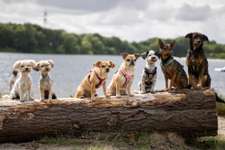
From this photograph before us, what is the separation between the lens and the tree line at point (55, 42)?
94.9m

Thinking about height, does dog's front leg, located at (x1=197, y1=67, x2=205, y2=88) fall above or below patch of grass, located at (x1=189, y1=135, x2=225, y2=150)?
above

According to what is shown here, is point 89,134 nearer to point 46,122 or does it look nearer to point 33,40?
point 46,122

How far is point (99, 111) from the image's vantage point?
10.5m

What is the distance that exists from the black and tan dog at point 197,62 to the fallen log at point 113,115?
1.57 ft

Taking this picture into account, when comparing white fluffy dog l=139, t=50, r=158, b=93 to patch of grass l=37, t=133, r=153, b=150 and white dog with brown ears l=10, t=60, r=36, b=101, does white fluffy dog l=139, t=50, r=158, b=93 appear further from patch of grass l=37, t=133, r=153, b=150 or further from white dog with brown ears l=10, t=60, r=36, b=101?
white dog with brown ears l=10, t=60, r=36, b=101

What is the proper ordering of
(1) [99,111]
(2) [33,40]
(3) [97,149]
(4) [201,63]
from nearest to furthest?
(3) [97,149], (1) [99,111], (4) [201,63], (2) [33,40]

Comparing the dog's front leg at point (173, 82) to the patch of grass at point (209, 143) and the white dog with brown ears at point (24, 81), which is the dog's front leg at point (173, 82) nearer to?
the patch of grass at point (209, 143)

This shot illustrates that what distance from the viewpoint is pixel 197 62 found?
11266 millimetres

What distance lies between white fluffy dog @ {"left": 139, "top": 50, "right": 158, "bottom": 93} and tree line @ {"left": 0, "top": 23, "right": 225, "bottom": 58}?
6979 centimetres

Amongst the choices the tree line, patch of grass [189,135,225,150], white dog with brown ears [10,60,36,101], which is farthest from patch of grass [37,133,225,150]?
the tree line

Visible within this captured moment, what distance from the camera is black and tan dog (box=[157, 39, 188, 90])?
435 inches

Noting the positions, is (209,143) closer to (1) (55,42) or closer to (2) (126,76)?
(2) (126,76)

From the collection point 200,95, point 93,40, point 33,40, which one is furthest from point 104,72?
point 93,40

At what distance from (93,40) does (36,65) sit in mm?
101421
